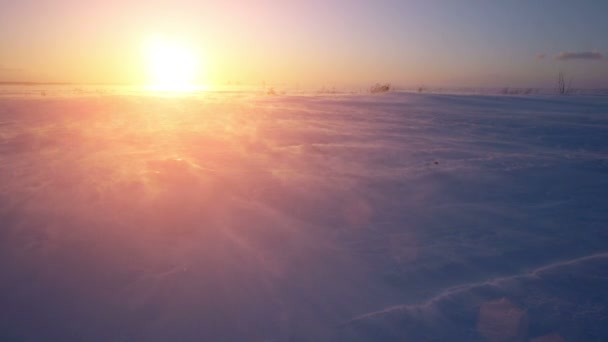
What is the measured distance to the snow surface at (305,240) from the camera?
1894mm

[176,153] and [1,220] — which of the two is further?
[176,153]

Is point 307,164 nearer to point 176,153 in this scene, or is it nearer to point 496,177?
point 176,153

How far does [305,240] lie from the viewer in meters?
2.55

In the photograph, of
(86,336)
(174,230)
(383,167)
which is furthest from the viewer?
(383,167)

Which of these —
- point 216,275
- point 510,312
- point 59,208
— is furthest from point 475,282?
point 59,208

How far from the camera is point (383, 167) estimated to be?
12.6 ft

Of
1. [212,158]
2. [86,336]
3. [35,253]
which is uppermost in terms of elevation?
[212,158]

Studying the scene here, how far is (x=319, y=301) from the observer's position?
6.63ft

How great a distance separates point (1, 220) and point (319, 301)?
2.29 metres

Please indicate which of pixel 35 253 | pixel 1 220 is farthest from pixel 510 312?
pixel 1 220

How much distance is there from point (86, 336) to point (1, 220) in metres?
1.44

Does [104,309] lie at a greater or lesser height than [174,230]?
lesser

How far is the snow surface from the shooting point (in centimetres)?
189

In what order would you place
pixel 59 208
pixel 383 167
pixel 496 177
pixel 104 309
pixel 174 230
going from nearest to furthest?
pixel 104 309, pixel 174 230, pixel 59 208, pixel 496 177, pixel 383 167
